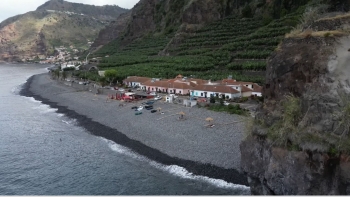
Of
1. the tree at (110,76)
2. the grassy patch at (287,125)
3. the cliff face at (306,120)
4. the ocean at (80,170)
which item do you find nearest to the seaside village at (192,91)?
the tree at (110,76)

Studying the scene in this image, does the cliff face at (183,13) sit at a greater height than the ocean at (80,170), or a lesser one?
greater

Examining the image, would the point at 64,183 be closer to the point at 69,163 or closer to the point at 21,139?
the point at 69,163

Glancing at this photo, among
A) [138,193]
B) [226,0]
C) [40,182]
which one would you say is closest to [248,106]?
[138,193]

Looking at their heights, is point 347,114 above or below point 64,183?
above

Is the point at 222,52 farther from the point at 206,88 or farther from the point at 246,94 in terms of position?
the point at 246,94

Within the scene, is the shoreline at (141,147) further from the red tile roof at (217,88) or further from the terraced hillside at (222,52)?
the terraced hillside at (222,52)
